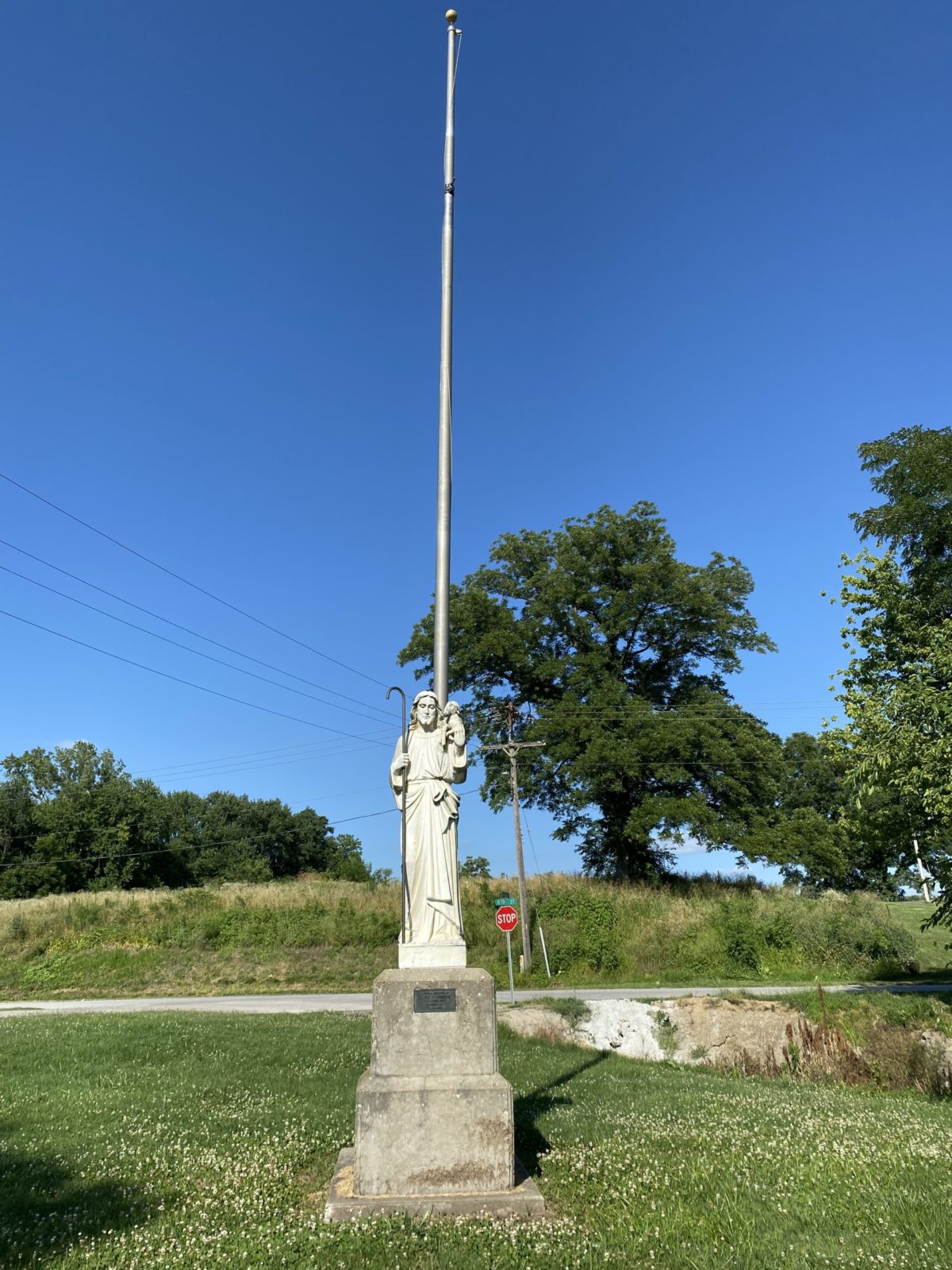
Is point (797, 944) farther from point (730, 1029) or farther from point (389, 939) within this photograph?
point (389, 939)

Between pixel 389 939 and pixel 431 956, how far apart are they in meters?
23.6

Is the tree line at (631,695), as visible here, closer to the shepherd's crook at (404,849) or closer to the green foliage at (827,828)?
the green foliage at (827,828)

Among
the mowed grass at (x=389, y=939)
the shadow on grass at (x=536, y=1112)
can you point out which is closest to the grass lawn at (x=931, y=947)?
the mowed grass at (x=389, y=939)

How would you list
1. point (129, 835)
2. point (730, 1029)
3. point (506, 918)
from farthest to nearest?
point (129, 835), point (506, 918), point (730, 1029)

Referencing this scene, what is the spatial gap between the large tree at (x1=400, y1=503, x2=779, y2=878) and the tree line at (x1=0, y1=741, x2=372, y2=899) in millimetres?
28774

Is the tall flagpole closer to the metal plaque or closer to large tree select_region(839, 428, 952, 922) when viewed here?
the metal plaque

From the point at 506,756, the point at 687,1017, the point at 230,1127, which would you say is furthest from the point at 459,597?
the point at 230,1127

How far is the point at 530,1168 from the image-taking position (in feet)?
20.9

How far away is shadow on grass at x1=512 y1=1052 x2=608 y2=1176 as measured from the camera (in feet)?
22.0

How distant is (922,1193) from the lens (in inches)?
217

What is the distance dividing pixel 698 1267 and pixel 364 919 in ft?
86.1

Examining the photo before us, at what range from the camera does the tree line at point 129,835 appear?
5647 cm

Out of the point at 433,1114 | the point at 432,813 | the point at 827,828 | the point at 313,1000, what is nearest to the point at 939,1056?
the point at 433,1114

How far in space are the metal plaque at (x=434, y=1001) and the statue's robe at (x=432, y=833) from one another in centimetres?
47
